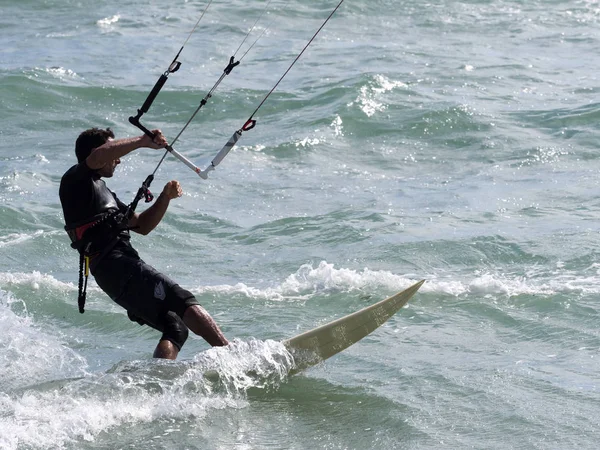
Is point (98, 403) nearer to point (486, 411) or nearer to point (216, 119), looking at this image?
point (486, 411)

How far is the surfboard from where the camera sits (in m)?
6.70

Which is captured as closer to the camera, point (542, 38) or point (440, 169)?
point (440, 169)

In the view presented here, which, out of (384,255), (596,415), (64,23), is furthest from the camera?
(64,23)

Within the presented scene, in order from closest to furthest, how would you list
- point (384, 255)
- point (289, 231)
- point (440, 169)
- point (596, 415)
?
1. point (596, 415)
2. point (384, 255)
3. point (289, 231)
4. point (440, 169)

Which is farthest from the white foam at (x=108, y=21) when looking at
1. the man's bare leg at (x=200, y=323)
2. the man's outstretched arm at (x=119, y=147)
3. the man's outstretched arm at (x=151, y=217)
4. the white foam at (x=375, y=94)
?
the man's bare leg at (x=200, y=323)

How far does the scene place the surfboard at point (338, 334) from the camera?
22.0 feet

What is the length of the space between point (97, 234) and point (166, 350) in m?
0.83

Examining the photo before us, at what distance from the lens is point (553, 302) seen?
8.37 m

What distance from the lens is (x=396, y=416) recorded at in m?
6.16

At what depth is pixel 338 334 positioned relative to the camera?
6.80 m

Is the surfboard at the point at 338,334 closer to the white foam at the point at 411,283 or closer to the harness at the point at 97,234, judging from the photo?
the harness at the point at 97,234

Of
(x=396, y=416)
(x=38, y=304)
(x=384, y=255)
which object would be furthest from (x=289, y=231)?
(x=396, y=416)

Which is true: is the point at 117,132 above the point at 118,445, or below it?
below

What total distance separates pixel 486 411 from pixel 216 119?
10035mm
